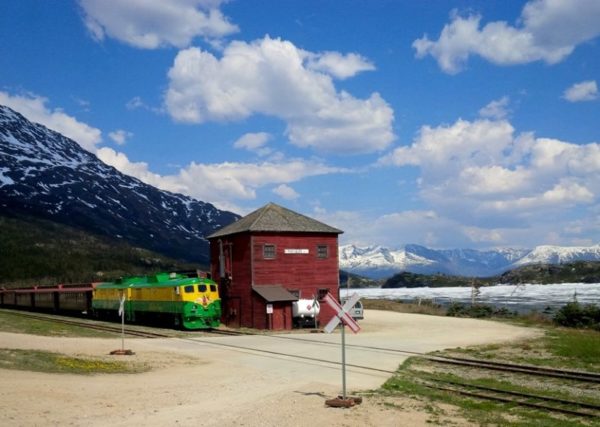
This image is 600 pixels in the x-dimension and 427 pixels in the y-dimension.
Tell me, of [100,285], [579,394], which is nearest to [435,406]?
[579,394]

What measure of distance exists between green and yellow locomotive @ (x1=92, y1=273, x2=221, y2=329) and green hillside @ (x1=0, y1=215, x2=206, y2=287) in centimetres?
9248

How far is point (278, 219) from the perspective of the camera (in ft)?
153

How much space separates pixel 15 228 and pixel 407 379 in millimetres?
181155

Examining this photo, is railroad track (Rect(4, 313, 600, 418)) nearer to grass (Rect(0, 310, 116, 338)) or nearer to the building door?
grass (Rect(0, 310, 116, 338))

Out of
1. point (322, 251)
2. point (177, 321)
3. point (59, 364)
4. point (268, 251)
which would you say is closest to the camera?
point (59, 364)

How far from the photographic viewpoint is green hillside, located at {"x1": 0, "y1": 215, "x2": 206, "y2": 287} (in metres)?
141

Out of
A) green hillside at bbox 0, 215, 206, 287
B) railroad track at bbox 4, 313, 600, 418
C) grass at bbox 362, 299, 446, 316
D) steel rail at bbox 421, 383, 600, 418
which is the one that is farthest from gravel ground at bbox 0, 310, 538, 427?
green hillside at bbox 0, 215, 206, 287

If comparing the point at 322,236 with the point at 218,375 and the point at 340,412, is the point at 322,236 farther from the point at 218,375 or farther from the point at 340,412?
the point at 340,412

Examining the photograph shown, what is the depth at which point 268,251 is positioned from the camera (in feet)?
147

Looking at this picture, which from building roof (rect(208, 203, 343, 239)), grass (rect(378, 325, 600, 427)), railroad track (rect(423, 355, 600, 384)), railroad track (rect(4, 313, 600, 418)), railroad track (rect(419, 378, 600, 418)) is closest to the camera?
grass (rect(378, 325, 600, 427))

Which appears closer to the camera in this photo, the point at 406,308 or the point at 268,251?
the point at 268,251

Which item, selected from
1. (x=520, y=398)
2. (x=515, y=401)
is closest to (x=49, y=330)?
(x=520, y=398)

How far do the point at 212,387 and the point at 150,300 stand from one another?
2729 centimetres

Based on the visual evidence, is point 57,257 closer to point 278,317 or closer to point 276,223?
point 276,223
